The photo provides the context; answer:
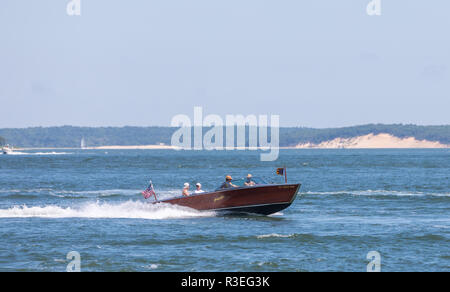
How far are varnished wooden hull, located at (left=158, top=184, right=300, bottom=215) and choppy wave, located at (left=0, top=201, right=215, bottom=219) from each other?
419mm

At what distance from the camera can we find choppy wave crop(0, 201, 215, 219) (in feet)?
104

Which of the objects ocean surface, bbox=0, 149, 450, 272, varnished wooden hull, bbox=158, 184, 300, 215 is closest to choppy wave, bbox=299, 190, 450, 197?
ocean surface, bbox=0, 149, 450, 272

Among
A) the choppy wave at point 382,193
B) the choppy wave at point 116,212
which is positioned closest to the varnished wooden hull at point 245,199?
the choppy wave at point 116,212

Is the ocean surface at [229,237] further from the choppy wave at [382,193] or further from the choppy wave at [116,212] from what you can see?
the choppy wave at [382,193]

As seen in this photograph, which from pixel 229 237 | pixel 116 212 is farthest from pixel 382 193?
pixel 229 237

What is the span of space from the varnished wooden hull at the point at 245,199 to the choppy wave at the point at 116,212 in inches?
16.5

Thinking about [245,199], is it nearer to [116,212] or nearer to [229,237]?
[229,237]

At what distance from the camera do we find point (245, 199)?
102 feet

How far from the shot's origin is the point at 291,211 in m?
34.8

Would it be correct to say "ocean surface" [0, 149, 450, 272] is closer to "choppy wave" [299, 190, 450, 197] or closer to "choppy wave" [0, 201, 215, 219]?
"choppy wave" [0, 201, 215, 219]

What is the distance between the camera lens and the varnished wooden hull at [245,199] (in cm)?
3106
